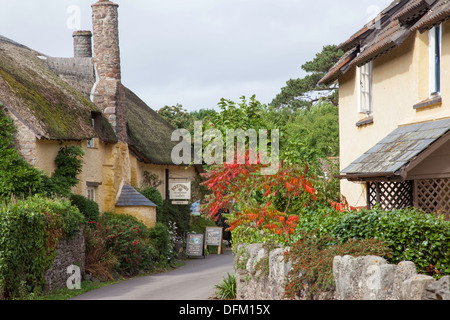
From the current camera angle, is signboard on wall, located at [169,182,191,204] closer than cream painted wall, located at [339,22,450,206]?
No

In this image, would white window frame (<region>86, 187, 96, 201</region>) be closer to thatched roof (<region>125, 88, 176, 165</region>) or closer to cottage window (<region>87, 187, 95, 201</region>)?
cottage window (<region>87, 187, 95, 201</region>)

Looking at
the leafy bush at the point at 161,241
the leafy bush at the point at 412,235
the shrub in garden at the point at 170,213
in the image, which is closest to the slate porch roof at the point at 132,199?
the leafy bush at the point at 161,241

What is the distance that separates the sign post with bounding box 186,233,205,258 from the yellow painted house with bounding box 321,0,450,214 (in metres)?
15.3

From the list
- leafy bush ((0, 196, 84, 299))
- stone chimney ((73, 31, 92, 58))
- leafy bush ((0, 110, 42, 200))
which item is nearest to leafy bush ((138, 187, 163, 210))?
stone chimney ((73, 31, 92, 58))

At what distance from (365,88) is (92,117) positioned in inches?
519

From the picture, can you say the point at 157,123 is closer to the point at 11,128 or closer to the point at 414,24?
the point at 11,128

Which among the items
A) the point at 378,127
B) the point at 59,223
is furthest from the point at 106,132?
the point at 378,127

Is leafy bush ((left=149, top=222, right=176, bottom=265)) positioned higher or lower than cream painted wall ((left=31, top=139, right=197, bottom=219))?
lower

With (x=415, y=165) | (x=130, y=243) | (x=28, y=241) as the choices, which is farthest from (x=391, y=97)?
(x=130, y=243)

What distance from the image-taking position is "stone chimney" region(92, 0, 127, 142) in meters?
27.6

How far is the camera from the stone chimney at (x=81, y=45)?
106 ft

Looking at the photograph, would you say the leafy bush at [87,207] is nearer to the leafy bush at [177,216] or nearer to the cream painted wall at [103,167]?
the cream painted wall at [103,167]

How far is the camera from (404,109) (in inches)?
556

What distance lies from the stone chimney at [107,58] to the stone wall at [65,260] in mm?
8332
